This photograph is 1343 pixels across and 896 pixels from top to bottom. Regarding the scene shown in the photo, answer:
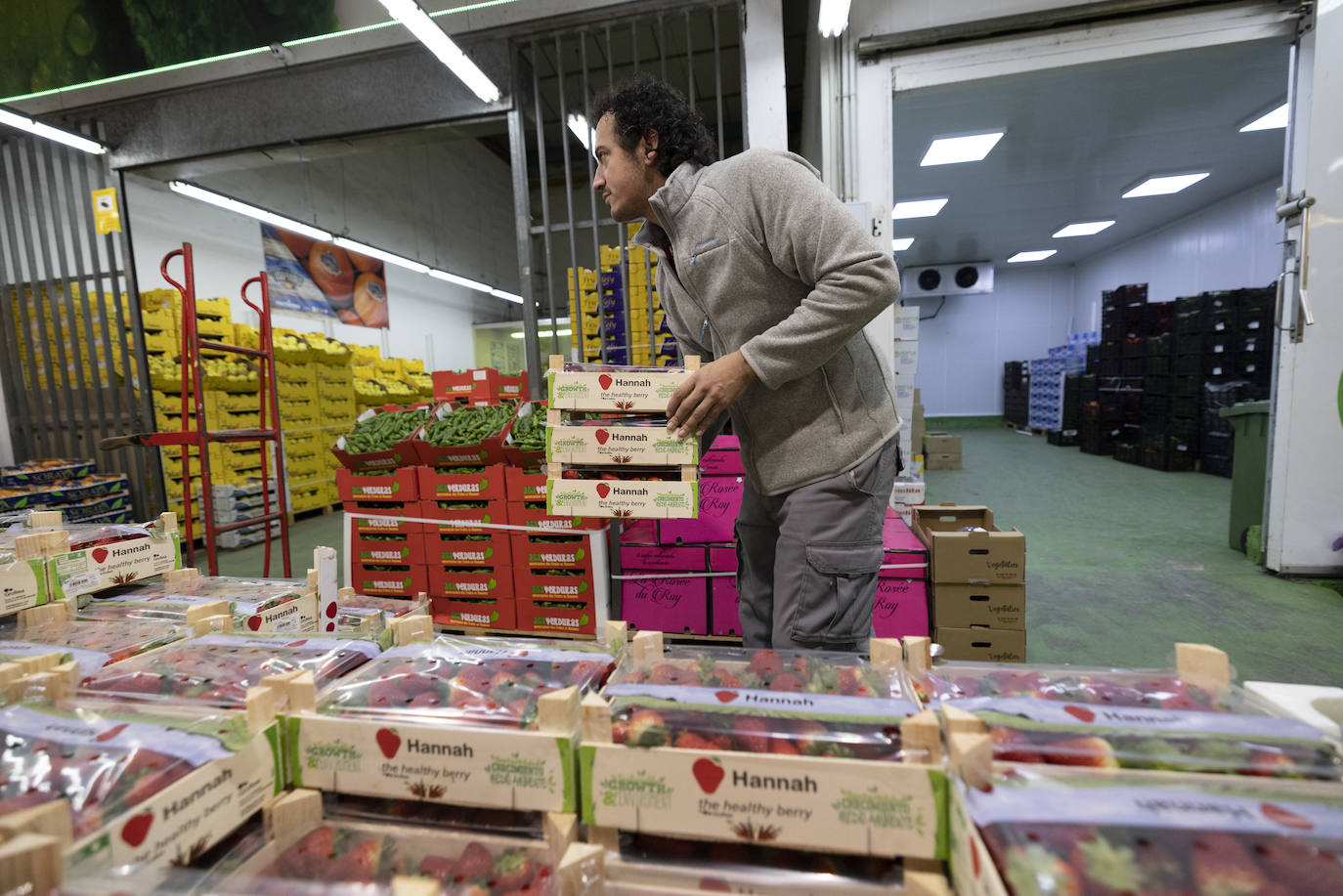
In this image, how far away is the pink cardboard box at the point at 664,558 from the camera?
10.6ft

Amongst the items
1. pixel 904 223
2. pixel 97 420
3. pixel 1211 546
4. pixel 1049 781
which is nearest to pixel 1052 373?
pixel 904 223

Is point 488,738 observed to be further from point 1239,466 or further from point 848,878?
point 1239,466

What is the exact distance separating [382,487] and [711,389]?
286cm

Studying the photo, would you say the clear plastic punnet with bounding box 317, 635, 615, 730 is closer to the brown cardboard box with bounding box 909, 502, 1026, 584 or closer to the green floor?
the brown cardboard box with bounding box 909, 502, 1026, 584

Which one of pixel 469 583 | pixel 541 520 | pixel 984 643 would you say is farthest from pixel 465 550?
pixel 984 643

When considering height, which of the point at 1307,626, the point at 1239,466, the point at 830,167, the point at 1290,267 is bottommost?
the point at 1307,626

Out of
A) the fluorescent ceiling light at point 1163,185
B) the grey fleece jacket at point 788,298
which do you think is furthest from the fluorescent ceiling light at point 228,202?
the fluorescent ceiling light at point 1163,185

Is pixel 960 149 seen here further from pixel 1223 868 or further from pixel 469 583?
pixel 1223 868

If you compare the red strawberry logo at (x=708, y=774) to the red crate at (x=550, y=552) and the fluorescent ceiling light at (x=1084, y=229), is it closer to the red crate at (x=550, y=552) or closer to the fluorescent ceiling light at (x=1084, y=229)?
the red crate at (x=550, y=552)

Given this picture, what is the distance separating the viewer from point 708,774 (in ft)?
2.49

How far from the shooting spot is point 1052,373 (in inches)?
509

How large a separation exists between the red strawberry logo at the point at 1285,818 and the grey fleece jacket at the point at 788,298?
90cm

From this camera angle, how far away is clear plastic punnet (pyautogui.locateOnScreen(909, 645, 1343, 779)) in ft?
2.33

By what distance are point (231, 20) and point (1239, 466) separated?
7842 millimetres
